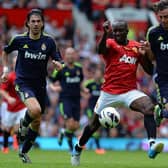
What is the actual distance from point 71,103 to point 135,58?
627 cm

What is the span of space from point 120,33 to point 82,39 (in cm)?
1451

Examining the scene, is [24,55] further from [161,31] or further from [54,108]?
[54,108]

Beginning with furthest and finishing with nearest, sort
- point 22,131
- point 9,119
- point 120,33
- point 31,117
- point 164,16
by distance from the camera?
point 9,119
point 22,131
point 31,117
point 120,33
point 164,16

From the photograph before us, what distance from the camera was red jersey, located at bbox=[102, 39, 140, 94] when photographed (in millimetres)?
13141

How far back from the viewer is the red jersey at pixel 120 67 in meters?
13.1

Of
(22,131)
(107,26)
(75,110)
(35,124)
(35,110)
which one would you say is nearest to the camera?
(107,26)

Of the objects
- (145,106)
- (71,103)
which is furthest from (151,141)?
(71,103)

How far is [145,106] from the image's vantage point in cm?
1266

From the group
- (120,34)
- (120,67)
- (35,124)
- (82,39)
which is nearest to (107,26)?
(120,34)

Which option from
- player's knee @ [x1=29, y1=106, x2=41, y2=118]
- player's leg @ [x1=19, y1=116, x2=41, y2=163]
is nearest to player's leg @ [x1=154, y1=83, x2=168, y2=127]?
player's knee @ [x1=29, y1=106, x2=41, y2=118]

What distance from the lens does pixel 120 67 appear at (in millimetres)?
13188

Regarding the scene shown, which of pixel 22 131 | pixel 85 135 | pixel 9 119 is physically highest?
pixel 85 135

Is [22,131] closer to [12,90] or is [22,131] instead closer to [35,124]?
[35,124]

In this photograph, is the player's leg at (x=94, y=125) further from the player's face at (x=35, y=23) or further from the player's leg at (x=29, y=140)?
the player's face at (x=35, y=23)
